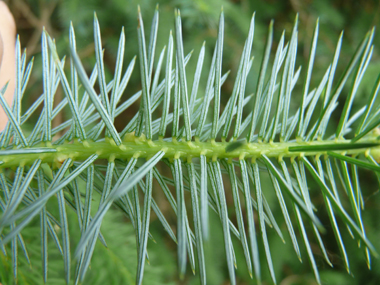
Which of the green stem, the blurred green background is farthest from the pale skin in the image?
the blurred green background

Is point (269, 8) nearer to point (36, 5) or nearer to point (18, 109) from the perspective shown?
point (36, 5)

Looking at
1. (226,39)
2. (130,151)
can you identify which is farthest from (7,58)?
(226,39)

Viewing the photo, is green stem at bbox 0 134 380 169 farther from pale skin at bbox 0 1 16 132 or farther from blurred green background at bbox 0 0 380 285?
blurred green background at bbox 0 0 380 285

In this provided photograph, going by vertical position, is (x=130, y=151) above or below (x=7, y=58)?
below

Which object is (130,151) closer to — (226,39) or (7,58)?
(7,58)

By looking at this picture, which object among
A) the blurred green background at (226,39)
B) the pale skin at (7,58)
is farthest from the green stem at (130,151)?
the blurred green background at (226,39)

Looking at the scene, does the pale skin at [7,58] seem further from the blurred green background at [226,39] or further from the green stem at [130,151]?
the blurred green background at [226,39]

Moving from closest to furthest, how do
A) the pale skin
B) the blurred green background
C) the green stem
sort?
the green stem
the pale skin
the blurred green background

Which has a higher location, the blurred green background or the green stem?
the blurred green background

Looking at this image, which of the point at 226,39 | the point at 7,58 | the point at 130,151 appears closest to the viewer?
the point at 130,151

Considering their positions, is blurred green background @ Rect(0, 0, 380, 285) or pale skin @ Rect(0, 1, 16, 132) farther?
blurred green background @ Rect(0, 0, 380, 285)

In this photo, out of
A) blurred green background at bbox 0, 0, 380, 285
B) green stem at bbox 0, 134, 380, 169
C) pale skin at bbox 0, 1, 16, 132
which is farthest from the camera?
blurred green background at bbox 0, 0, 380, 285
